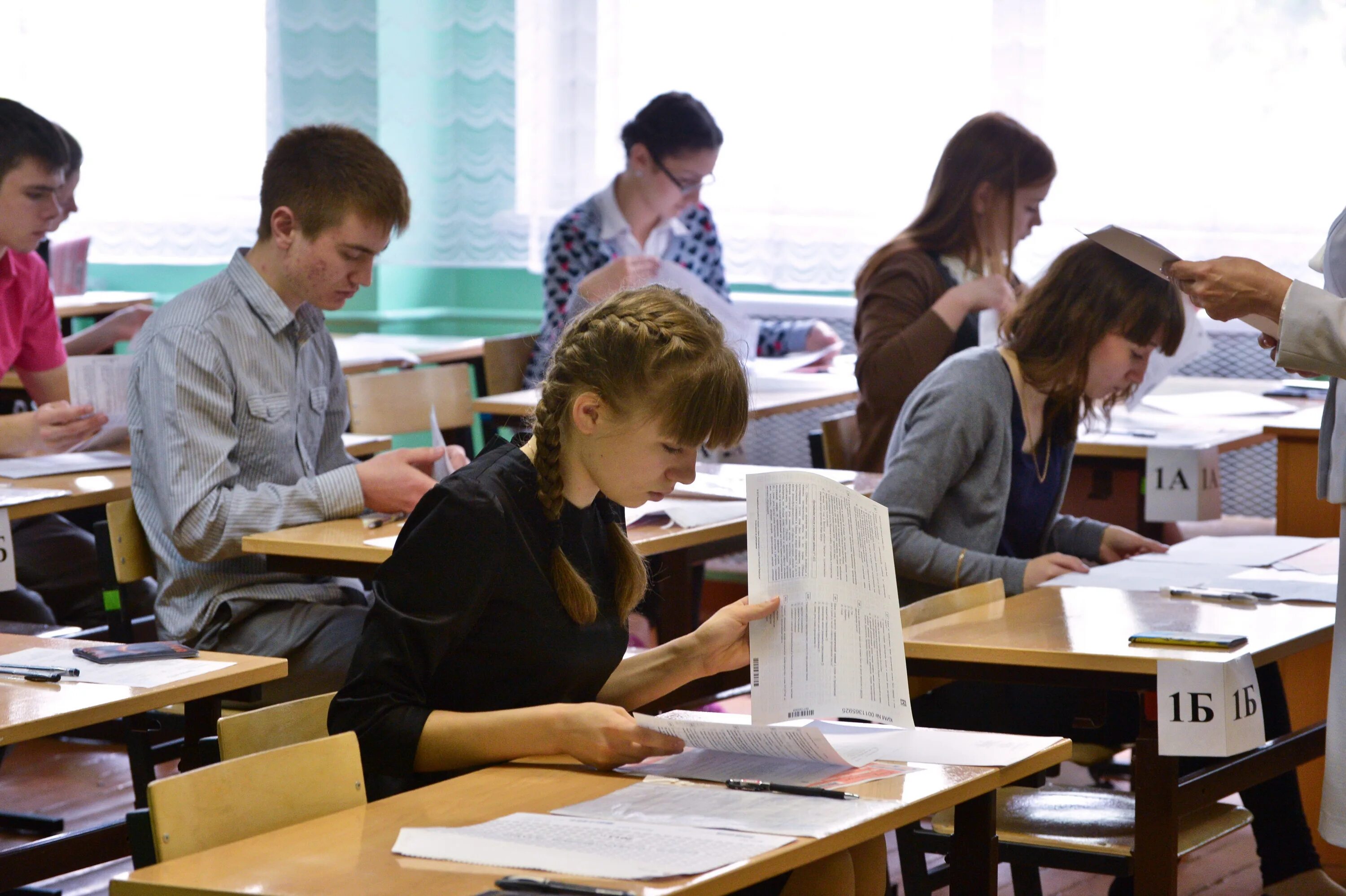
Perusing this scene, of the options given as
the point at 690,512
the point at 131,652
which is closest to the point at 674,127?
the point at 690,512

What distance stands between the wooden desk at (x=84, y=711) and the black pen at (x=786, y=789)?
0.79 metres

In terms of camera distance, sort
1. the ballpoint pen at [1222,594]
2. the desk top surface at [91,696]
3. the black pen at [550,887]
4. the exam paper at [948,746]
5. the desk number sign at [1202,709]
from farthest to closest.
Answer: the ballpoint pen at [1222,594]
the desk number sign at [1202,709]
the desk top surface at [91,696]
the exam paper at [948,746]
the black pen at [550,887]

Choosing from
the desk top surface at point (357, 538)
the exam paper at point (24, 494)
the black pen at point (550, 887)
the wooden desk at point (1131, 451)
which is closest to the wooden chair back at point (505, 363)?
the wooden desk at point (1131, 451)

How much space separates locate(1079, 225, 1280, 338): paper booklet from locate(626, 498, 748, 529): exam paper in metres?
0.98

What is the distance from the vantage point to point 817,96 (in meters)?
5.71

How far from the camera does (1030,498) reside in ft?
9.61

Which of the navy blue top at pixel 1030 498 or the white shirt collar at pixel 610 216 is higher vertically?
the white shirt collar at pixel 610 216

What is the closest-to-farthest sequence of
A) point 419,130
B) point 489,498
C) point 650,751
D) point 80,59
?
point 650,751 → point 489,498 → point 419,130 → point 80,59

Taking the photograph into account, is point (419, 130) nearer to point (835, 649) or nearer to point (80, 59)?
point (80, 59)

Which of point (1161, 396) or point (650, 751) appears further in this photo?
point (1161, 396)

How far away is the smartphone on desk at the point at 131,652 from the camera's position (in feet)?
7.22

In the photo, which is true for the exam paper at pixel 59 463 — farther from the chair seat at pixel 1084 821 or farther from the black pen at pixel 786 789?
the black pen at pixel 786 789

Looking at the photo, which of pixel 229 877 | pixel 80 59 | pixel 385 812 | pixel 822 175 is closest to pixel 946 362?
pixel 385 812

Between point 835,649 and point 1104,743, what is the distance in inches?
52.7
